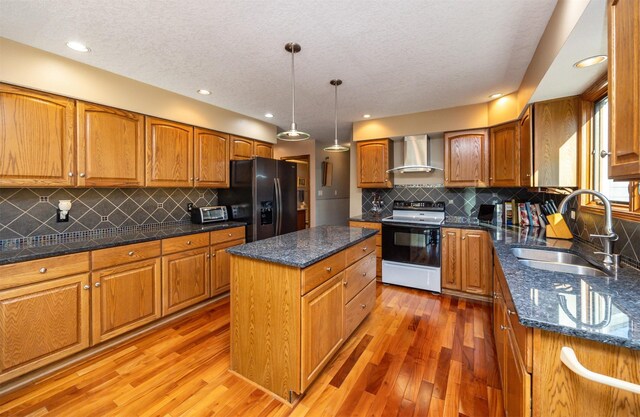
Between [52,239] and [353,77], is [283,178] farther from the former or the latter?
[52,239]

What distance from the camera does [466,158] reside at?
3.38 m

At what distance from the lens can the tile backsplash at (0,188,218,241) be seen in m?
2.10

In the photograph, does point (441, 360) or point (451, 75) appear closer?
point (441, 360)

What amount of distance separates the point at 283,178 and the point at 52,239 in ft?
7.79

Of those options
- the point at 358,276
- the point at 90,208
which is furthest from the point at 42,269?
the point at 358,276

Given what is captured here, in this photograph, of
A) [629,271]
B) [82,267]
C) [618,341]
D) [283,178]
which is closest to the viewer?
[618,341]

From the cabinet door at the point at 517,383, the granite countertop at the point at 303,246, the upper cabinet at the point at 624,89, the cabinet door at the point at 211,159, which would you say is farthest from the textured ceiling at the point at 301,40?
→ the cabinet door at the point at 517,383

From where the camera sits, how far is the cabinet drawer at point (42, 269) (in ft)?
5.46

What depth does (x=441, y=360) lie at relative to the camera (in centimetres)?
200

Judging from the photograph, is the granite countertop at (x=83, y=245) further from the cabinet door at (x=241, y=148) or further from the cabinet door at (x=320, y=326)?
the cabinet door at (x=320, y=326)

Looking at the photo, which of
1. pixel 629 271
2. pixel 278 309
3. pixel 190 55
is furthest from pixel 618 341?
pixel 190 55

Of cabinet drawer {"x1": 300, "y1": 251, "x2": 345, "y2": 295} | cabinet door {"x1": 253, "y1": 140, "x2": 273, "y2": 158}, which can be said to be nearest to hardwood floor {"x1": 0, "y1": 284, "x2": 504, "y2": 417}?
cabinet drawer {"x1": 300, "y1": 251, "x2": 345, "y2": 295}

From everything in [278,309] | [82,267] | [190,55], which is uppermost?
[190,55]

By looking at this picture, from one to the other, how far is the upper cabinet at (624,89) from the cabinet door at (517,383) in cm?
79
